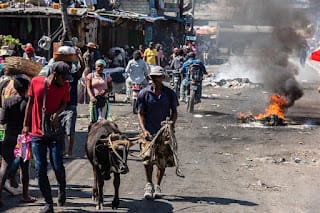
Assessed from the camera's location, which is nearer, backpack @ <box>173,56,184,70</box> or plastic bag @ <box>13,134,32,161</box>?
plastic bag @ <box>13,134,32,161</box>

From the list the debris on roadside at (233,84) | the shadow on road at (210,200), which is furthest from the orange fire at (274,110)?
the debris on roadside at (233,84)

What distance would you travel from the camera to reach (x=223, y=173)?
920cm

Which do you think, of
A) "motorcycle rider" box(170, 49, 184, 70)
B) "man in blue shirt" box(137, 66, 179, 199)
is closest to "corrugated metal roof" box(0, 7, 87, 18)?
"motorcycle rider" box(170, 49, 184, 70)

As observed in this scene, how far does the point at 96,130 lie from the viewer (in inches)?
272

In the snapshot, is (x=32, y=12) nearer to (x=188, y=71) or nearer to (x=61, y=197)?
(x=188, y=71)

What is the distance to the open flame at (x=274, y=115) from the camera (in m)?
14.7

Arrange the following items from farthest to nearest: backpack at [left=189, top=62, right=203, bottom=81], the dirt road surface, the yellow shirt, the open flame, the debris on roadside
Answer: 1. the debris on roadside
2. the yellow shirt
3. backpack at [left=189, top=62, right=203, bottom=81]
4. the open flame
5. the dirt road surface

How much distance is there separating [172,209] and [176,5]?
33796 millimetres

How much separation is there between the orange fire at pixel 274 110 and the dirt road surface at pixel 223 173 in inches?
15.1

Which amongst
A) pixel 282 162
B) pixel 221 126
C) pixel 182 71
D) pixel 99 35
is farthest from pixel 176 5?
pixel 282 162

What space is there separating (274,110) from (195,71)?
2.62 metres

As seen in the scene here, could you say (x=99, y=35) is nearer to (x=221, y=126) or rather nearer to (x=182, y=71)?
(x=182, y=71)

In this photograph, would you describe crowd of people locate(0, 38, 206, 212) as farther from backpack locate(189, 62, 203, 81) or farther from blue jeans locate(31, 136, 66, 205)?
backpack locate(189, 62, 203, 81)

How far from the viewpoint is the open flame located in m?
14.7
